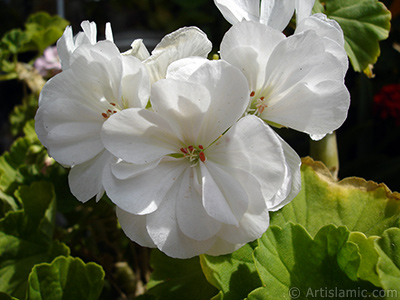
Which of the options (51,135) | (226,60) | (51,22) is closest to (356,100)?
(51,22)

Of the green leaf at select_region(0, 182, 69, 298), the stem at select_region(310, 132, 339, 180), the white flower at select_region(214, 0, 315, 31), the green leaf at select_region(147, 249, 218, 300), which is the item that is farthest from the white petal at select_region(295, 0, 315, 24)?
the green leaf at select_region(0, 182, 69, 298)

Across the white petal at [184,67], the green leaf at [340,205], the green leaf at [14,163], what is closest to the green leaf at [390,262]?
the green leaf at [340,205]

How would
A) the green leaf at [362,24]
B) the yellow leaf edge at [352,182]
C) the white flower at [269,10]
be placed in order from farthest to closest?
1. the green leaf at [362,24]
2. the yellow leaf edge at [352,182]
3. the white flower at [269,10]

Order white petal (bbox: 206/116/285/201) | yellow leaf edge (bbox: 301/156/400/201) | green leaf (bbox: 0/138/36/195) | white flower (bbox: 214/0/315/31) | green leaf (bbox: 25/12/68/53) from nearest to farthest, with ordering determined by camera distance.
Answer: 1. white petal (bbox: 206/116/285/201)
2. white flower (bbox: 214/0/315/31)
3. yellow leaf edge (bbox: 301/156/400/201)
4. green leaf (bbox: 0/138/36/195)
5. green leaf (bbox: 25/12/68/53)

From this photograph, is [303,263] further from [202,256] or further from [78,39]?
[78,39]

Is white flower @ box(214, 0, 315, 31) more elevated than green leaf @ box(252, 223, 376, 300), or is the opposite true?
white flower @ box(214, 0, 315, 31)

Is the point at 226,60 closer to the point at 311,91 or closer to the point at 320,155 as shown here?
the point at 311,91

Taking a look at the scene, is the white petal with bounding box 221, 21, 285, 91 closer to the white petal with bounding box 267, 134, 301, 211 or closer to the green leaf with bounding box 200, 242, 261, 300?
the white petal with bounding box 267, 134, 301, 211

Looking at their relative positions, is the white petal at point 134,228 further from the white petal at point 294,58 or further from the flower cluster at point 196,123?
the white petal at point 294,58
